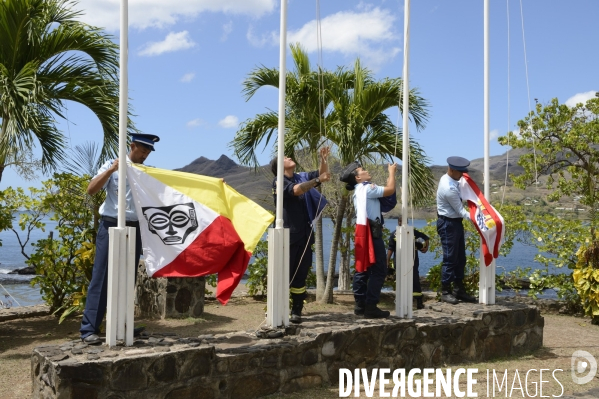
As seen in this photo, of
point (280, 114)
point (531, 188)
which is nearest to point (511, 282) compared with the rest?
point (531, 188)

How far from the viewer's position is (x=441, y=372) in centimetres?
634

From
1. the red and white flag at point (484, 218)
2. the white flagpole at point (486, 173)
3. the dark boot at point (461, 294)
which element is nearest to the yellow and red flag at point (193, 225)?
the red and white flag at point (484, 218)

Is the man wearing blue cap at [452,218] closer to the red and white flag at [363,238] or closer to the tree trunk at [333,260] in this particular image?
the red and white flag at [363,238]

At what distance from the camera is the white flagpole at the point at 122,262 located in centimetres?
496

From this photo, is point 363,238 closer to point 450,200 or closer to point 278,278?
point 278,278

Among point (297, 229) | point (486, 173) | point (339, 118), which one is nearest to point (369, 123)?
point (339, 118)

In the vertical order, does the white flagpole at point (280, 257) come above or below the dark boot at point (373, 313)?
above

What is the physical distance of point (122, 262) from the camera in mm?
5023

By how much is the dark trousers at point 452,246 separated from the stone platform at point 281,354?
1.45 ft

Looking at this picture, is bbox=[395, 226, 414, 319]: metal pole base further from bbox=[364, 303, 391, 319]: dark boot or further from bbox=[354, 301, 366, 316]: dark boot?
bbox=[354, 301, 366, 316]: dark boot

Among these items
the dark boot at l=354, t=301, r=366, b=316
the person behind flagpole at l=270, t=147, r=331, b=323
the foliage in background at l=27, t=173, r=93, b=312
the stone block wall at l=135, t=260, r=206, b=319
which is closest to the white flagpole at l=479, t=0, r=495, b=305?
the dark boot at l=354, t=301, r=366, b=316

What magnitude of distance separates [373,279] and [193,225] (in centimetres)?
215

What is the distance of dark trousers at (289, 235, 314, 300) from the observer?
21.1ft

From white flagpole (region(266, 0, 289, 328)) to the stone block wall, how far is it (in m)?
3.89
